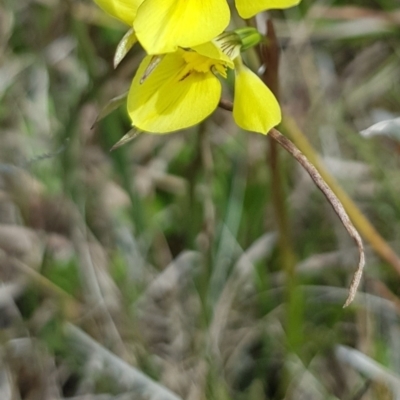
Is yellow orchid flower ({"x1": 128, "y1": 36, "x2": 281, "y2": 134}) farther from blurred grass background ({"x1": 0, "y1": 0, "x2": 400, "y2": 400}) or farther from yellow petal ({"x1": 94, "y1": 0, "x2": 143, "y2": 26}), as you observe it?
blurred grass background ({"x1": 0, "y1": 0, "x2": 400, "y2": 400})

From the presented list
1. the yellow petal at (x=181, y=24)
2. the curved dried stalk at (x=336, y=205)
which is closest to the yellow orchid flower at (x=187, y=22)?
the yellow petal at (x=181, y=24)

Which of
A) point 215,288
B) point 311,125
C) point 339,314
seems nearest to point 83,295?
point 215,288

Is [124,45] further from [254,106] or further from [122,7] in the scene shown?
[254,106]

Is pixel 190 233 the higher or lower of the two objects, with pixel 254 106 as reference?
lower

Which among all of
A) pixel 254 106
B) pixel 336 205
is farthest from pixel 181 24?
pixel 336 205

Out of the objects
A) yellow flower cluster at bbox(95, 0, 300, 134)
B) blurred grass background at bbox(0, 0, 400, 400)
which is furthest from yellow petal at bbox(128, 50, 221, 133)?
blurred grass background at bbox(0, 0, 400, 400)

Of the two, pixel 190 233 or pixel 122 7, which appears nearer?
pixel 122 7

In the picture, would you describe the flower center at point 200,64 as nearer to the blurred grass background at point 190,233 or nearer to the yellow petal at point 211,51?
the yellow petal at point 211,51
